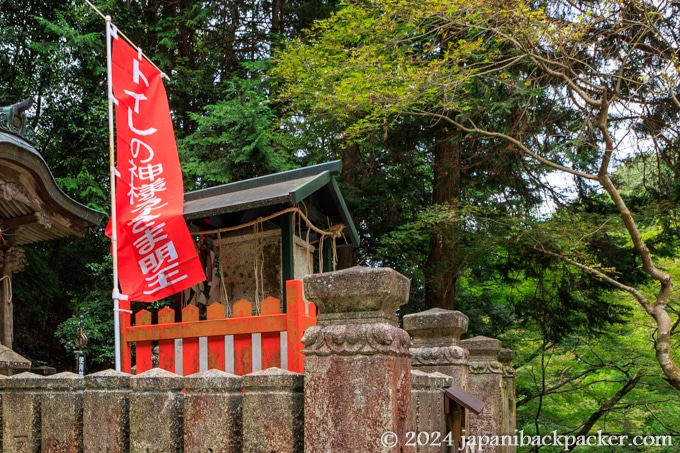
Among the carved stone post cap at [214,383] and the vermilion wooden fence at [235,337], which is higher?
the vermilion wooden fence at [235,337]

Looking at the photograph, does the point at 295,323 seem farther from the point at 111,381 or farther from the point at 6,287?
the point at 6,287

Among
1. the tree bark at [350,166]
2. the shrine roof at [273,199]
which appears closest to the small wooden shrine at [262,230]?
the shrine roof at [273,199]

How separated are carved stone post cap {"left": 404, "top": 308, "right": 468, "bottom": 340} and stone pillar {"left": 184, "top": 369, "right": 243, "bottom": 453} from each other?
2.24 meters

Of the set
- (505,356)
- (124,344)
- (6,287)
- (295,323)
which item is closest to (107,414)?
(295,323)

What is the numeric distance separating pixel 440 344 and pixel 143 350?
8.06ft

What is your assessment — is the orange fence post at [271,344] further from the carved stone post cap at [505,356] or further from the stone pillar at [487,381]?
the carved stone post cap at [505,356]

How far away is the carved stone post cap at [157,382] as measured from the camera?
287 cm

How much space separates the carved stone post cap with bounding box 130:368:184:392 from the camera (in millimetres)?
2867

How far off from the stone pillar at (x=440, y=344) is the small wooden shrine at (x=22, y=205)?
4860mm

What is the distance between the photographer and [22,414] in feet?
10.8

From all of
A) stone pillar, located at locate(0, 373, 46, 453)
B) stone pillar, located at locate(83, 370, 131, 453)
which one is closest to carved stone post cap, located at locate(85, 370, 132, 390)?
stone pillar, located at locate(83, 370, 131, 453)

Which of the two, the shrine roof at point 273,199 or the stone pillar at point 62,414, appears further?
the shrine roof at point 273,199

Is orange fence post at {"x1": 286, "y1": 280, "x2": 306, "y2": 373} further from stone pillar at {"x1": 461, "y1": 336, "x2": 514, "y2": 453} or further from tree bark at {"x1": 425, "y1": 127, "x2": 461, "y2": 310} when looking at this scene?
tree bark at {"x1": 425, "y1": 127, "x2": 461, "y2": 310}

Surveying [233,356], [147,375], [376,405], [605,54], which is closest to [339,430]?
[376,405]
